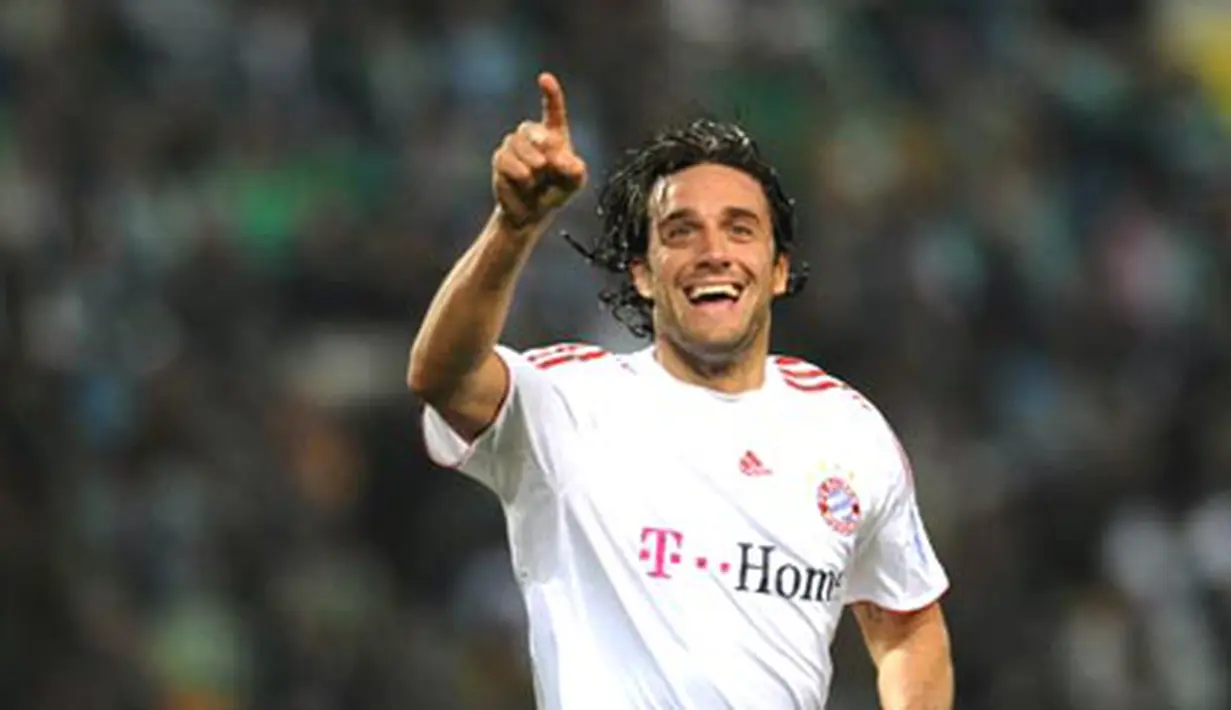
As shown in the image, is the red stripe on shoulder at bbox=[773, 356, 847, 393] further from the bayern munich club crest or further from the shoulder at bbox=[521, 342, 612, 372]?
the shoulder at bbox=[521, 342, 612, 372]

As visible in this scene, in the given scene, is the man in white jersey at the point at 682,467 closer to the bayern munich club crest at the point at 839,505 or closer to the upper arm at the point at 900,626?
the bayern munich club crest at the point at 839,505

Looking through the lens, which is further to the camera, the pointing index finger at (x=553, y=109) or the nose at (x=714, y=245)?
the nose at (x=714, y=245)

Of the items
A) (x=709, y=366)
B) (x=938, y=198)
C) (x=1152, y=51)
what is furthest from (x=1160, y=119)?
(x=709, y=366)

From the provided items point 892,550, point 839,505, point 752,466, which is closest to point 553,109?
point 752,466

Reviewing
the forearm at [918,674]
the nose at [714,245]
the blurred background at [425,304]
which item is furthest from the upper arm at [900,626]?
the blurred background at [425,304]

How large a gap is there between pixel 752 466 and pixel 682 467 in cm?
13

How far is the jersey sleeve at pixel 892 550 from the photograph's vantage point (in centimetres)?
586

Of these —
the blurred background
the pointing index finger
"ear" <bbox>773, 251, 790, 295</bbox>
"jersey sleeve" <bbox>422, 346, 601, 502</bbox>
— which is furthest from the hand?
the blurred background

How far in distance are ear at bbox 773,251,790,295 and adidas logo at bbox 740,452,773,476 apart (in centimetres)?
33

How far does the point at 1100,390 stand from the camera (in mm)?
11922

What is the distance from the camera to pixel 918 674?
19.6ft

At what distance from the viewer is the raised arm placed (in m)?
4.98

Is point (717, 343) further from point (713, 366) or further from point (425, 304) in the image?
point (425, 304)

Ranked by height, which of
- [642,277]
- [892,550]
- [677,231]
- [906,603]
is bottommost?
[906,603]
